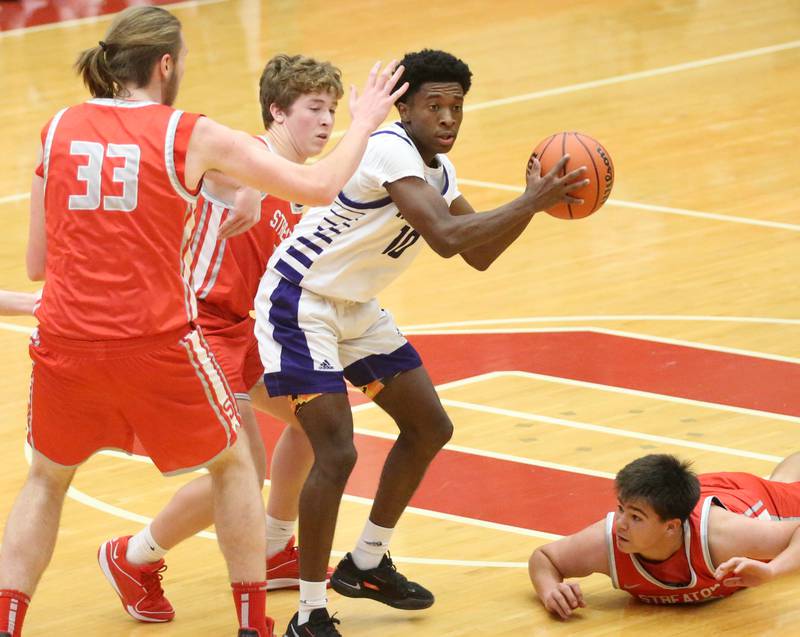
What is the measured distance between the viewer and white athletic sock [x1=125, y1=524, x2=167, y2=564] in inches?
239

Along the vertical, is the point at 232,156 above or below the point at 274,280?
above

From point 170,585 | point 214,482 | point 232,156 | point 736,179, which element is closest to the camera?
point 232,156

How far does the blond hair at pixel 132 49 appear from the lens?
520cm

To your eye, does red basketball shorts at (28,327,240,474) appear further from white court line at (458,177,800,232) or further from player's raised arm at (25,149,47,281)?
white court line at (458,177,800,232)

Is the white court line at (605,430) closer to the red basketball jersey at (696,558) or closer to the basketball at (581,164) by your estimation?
the red basketball jersey at (696,558)

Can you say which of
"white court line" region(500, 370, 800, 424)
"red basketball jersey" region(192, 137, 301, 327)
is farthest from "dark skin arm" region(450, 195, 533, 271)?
"white court line" region(500, 370, 800, 424)

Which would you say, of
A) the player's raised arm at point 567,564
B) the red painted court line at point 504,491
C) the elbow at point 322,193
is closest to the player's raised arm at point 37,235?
the elbow at point 322,193

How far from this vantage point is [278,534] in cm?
642

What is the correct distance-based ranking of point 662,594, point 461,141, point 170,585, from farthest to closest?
point 461,141
point 170,585
point 662,594

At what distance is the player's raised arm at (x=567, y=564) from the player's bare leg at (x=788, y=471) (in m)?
0.91

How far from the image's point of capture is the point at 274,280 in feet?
19.6

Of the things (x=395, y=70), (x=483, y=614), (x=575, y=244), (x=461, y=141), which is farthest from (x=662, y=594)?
(x=461, y=141)

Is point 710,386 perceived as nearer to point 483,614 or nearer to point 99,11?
point 483,614

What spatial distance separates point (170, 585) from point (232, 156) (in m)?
2.00
